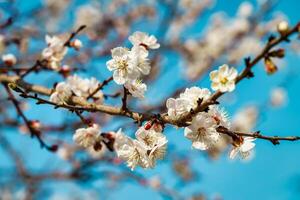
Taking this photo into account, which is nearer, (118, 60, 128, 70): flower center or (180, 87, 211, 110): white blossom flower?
(180, 87, 211, 110): white blossom flower

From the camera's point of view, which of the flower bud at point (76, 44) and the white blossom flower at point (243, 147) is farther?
the flower bud at point (76, 44)

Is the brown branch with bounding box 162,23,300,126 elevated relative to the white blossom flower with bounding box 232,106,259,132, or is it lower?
lower

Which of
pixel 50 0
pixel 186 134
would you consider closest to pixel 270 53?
pixel 186 134

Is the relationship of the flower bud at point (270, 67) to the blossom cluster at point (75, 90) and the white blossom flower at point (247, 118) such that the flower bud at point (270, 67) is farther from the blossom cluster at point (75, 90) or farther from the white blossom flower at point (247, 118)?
the white blossom flower at point (247, 118)

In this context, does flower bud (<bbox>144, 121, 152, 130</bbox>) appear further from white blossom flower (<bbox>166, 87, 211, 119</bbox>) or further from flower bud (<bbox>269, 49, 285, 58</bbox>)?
flower bud (<bbox>269, 49, 285, 58</bbox>)

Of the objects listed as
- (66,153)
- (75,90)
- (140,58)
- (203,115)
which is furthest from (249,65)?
(66,153)

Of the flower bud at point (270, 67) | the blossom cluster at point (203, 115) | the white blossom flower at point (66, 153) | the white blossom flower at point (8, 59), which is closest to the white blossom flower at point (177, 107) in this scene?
the blossom cluster at point (203, 115)

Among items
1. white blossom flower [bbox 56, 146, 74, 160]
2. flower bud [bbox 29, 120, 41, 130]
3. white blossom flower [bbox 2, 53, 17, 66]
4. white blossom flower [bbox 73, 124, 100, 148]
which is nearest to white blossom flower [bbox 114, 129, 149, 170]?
white blossom flower [bbox 73, 124, 100, 148]
